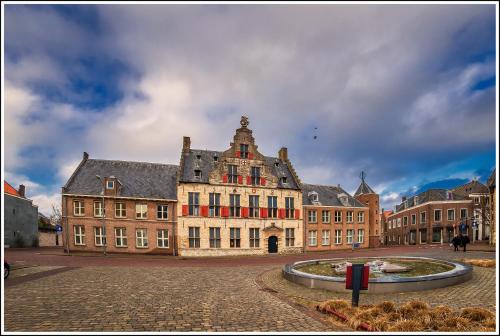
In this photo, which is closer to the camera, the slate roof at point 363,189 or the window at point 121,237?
the window at point 121,237

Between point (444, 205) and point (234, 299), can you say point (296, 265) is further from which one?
point (444, 205)

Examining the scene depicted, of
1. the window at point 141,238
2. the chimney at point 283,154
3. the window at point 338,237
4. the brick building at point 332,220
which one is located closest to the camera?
the window at point 141,238

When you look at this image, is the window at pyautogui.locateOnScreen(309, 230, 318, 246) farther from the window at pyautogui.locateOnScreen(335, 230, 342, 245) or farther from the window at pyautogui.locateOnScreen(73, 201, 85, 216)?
the window at pyautogui.locateOnScreen(73, 201, 85, 216)

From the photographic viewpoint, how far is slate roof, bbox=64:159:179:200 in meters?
→ 31.7

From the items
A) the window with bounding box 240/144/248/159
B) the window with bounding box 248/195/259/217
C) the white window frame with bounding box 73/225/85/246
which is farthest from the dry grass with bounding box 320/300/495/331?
the white window frame with bounding box 73/225/85/246

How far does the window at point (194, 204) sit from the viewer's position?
3119 centimetres

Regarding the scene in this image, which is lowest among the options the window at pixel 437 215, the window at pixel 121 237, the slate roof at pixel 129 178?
the window at pixel 437 215

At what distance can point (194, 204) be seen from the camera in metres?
31.3

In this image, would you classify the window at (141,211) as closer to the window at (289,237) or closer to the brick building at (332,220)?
the window at (289,237)

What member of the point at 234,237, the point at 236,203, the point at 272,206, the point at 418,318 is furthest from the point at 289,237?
the point at 418,318

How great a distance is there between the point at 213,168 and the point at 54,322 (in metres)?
26.0

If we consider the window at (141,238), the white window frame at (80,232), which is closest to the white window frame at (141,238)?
the window at (141,238)

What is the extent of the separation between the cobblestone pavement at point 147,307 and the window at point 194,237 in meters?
17.0

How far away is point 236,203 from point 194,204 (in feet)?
15.3
